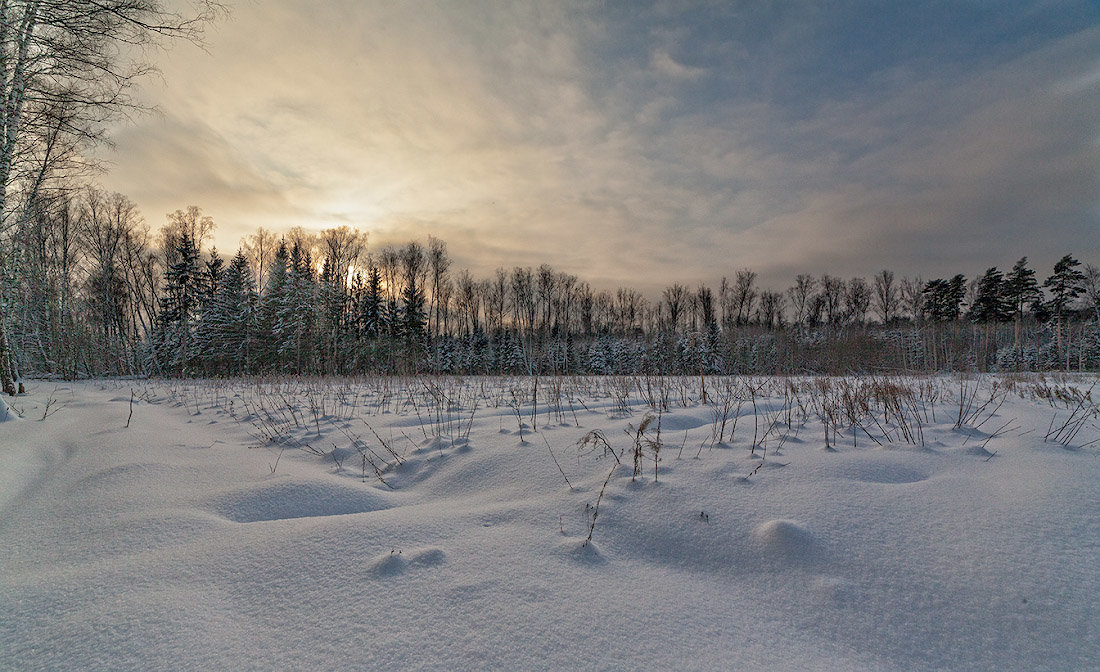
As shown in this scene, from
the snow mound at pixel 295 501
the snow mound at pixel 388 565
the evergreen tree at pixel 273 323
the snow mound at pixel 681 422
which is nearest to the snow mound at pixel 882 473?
the snow mound at pixel 681 422

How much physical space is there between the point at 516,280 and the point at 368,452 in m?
49.1

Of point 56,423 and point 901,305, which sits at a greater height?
point 901,305

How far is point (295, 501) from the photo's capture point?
2088 millimetres

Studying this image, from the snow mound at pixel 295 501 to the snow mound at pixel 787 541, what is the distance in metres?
1.78

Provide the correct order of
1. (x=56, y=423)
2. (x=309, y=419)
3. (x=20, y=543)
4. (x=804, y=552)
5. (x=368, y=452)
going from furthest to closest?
1. (x=309, y=419)
2. (x=56, y=423)
3. (x=368, y=452)
4. (x=20, y=543)
5. (x=804, y=552)

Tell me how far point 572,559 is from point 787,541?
0.79 m

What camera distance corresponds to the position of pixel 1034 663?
100 cm

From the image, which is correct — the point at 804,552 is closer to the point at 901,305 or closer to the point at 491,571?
the point at 491,571

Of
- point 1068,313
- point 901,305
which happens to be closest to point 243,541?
point 1068,313

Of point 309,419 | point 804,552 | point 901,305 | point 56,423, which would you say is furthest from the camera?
point 901,305

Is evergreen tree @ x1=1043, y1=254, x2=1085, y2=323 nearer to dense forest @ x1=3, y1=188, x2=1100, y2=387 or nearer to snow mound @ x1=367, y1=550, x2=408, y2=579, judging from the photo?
dense forest @ x1=3, y1=188, x2=1100, y2=387

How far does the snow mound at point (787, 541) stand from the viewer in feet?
4.79

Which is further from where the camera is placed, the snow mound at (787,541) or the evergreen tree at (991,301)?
the evergreen tree at (991,301)

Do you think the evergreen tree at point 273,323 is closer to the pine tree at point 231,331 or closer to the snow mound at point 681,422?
the pine tree at point 231,331
